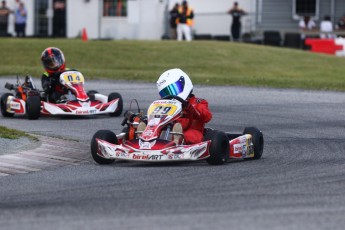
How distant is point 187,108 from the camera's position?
34.4 ft

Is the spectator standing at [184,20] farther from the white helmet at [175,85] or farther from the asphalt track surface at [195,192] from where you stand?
the white helmet at [175,85]

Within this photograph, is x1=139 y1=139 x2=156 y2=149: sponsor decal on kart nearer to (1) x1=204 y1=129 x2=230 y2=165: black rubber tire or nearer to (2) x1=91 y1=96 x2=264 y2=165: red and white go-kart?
(2) x1=91 y1=96 x2=264 y2=165: red and white go-kart

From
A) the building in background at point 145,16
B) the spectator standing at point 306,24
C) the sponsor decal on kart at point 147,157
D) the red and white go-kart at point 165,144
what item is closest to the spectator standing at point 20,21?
the building in background at point 145,16

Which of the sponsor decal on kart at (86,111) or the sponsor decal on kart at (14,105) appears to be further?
the sponsor decal on kart at (14,105)

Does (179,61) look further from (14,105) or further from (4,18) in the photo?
(4,18)

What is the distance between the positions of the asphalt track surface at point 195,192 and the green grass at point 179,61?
11902mm

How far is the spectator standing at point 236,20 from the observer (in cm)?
3556

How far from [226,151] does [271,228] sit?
3495mm

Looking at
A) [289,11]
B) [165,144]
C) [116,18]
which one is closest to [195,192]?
[165,144]

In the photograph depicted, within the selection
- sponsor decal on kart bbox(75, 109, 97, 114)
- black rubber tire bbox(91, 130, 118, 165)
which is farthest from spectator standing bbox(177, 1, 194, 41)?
black rubber tire bbox(91, 130, 118, 165)

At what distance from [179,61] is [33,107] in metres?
13.0

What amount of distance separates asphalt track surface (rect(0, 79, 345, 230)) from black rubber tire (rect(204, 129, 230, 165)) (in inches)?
3.2

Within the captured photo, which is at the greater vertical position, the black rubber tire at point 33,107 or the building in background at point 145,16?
the building in background at point 145,16

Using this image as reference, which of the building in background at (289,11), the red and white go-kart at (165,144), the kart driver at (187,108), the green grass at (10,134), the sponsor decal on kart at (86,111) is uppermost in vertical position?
the building in background at (289,11)
